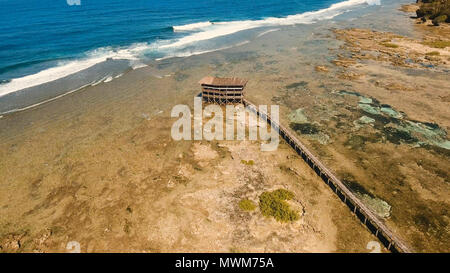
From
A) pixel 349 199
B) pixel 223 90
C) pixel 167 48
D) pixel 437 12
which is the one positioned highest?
pixel 437 12

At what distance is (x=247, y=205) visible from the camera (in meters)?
17.5

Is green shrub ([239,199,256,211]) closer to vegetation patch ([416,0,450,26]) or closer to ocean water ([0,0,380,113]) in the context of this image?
ocean water ([0,0,380,113])

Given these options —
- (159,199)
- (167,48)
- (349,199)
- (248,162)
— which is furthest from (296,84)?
(167,48)

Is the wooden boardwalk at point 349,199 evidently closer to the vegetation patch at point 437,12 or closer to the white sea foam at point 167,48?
the white sea foam at point 167,48

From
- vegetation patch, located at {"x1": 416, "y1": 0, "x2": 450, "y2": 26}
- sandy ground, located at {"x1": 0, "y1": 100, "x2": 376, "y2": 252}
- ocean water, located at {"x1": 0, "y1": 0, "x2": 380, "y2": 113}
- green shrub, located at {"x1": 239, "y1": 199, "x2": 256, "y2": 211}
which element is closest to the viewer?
sandy ground, located at {"x1": 0, "y1": 100, "x2": 376, "y2": 252}

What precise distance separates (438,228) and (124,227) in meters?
20.1

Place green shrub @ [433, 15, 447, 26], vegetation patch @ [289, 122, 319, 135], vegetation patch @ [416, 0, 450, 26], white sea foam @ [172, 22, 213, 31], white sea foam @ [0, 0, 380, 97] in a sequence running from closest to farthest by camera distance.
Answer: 1. vegetation patch @ [289, 122, 319, 135]
2. white sea foam @ [0, 0, 380, 97]
3. green shrub @ [433, 15, 447, 26]
4. vegetation patch @ [416, 0, 450, 26]
5. white sea foam @ [172, 22, 213, 31]

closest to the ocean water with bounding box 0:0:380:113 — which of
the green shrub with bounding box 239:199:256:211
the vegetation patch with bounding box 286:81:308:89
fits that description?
the vegetation patch with bounding box 286:81:308:89

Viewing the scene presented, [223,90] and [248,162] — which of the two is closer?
[248,162]

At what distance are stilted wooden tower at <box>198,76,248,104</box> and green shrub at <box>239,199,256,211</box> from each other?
15291mm

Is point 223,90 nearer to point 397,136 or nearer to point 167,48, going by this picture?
point 397,136

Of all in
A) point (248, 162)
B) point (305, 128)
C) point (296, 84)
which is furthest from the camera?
point (296, 84)

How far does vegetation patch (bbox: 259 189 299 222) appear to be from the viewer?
16766mm

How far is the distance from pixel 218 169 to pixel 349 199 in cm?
988
